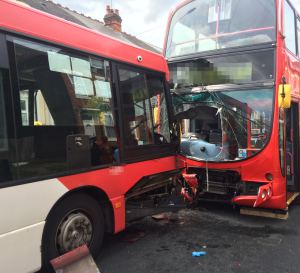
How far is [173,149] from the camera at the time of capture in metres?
4.96

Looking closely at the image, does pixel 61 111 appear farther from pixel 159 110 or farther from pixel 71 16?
pixel 71 16

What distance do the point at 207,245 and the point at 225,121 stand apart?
2.13 metres

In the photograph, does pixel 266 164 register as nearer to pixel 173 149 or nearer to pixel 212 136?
pixel 212 136

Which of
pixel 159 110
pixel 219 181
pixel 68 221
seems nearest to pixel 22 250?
pixel 68 221

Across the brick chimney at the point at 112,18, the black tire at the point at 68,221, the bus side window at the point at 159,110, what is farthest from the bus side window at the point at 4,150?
the brick chimney at the point at 112,18

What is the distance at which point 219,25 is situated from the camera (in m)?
5.90

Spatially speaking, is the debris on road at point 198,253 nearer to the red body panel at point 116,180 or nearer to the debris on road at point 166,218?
the red body panel at point 116,180

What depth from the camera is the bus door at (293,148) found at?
6.31 metres

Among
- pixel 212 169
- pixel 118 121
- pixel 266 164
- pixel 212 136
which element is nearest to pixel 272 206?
pixel 266 164

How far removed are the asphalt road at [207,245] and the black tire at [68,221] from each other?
1.37 feet

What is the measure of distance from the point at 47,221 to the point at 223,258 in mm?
2160

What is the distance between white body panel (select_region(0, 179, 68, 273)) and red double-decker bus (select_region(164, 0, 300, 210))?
296 cm

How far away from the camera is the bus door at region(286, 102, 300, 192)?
6.31 m

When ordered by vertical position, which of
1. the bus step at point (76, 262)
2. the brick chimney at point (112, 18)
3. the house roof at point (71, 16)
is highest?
the brick chimney at point (112, 18)
